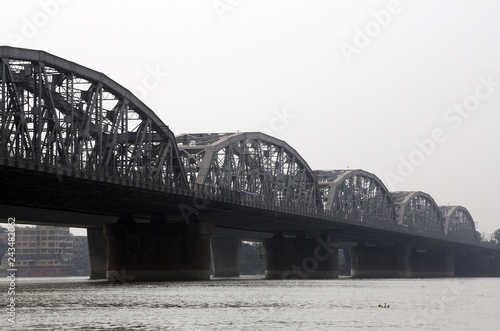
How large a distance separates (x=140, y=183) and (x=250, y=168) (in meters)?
53.6

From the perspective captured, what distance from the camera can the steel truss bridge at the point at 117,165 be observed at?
8162 centimetres

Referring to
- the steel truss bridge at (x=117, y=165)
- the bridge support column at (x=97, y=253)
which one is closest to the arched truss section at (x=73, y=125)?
the steel truss bridge at (x=117, y=165)

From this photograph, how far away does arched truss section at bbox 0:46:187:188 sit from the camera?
80.0m

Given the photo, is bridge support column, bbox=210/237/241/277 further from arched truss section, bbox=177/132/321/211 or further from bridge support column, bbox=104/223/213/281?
bridge support column, bbox=104/223/213/281

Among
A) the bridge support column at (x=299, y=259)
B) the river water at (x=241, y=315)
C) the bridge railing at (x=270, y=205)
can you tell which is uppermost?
the bridge railing at (x=270, y=205)

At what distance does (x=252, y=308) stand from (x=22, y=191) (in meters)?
39.1

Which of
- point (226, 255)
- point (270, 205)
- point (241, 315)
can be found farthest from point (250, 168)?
point (241, 315)

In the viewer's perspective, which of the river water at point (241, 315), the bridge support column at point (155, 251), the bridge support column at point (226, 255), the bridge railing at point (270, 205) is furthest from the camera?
the bridge support column at point (226, 255)

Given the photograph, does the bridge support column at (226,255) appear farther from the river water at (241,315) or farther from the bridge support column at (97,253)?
the river water at (241,315)

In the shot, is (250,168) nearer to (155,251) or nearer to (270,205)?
(270,205)

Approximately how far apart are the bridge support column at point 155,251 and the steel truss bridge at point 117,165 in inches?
113

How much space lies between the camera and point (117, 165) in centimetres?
10619

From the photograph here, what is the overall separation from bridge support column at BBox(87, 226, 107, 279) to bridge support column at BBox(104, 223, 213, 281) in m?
34.6

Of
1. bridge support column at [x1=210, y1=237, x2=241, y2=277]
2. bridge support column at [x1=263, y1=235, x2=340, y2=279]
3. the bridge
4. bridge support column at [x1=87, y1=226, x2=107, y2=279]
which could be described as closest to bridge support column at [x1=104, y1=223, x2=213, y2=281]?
the bridge
